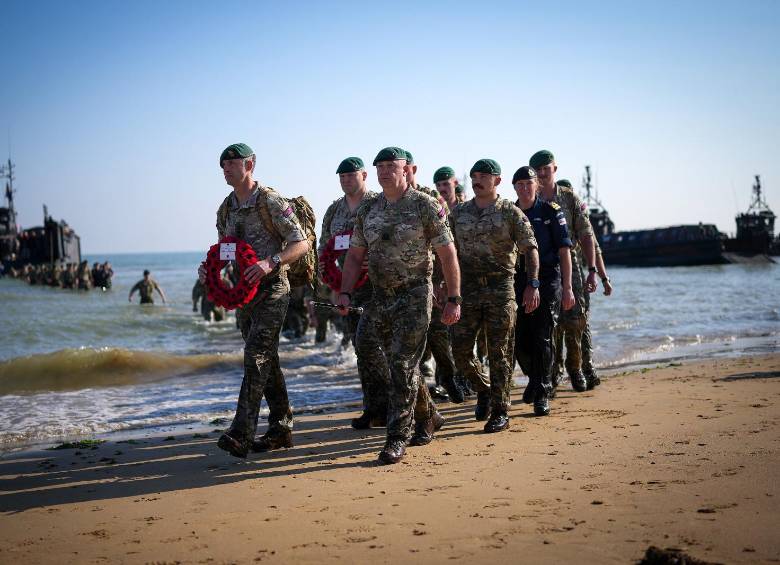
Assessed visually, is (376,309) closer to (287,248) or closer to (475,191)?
(287,248)

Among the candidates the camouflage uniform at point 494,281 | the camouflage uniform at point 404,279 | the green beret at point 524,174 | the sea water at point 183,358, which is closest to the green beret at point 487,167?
the camouflage uniform at point 494,281

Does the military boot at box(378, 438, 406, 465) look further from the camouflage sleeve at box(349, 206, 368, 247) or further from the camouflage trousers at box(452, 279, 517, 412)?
the camouflage sleeve at box(349, 206, 368, 247)

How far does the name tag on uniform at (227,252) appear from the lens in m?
5.68

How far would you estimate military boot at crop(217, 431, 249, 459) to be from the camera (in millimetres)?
5488

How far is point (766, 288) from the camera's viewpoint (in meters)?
30.4

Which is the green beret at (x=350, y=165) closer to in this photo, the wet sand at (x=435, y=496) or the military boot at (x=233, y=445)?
the wet sand at (x=435, y=496)

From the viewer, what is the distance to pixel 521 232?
657cm

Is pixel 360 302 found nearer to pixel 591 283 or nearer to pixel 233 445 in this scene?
pixel 233 445

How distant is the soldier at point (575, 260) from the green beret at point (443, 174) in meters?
1.34

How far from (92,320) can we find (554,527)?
2408 cm

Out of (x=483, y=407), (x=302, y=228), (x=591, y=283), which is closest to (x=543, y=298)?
(x=483, y=407)

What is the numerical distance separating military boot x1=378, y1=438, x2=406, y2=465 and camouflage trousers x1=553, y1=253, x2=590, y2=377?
3.42m

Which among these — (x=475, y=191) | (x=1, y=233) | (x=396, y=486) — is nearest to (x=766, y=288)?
(x=475, y=191)

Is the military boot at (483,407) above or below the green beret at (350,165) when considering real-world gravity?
below
